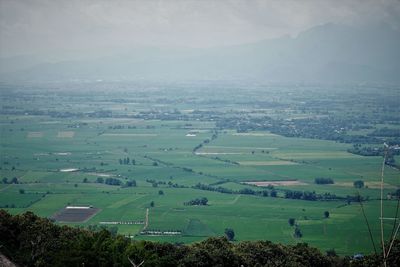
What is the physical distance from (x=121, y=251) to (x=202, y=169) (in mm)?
30824

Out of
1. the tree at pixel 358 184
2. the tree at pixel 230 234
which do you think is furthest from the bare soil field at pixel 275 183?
the tree at pixel 230 234

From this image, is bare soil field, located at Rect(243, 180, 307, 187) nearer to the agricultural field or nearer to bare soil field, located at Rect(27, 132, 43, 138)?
the agricultural field

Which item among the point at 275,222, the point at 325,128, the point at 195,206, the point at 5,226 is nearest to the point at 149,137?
the point at 325,128

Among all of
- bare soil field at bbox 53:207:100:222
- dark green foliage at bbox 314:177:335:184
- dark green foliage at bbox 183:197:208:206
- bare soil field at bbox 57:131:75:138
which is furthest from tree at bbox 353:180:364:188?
bare soil field at bbox 57:131:75:138

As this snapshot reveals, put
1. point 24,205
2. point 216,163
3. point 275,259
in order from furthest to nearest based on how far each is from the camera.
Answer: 1. point 216,163
2. point 24,205
3. point 275,259

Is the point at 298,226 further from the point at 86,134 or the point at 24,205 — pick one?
the point at 86,134

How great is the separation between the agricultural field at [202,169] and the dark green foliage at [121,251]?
7.63 m

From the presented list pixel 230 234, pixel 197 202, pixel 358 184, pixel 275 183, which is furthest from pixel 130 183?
pixel 358 184

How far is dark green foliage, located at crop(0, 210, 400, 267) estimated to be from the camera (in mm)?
18625

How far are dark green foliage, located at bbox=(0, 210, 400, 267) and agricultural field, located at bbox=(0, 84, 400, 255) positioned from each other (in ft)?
25.0

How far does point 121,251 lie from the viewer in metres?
19.4

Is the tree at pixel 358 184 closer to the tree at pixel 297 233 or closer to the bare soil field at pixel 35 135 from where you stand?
the tree at pixel 297 233

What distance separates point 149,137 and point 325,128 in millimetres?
23411

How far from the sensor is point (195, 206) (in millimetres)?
38594
